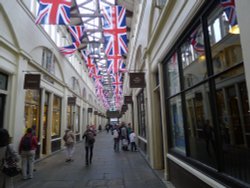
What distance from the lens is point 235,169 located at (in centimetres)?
292

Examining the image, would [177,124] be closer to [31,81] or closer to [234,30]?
[234,30]

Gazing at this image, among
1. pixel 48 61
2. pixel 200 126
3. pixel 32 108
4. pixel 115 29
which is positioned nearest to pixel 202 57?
pixel 200 126

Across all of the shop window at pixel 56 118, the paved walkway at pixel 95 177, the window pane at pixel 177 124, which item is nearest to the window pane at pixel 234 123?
the window pane at pixel 177 124

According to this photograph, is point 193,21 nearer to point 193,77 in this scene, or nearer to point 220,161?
point 193,77

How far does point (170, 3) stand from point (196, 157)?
368 centimetres

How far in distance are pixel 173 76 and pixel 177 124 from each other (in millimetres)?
1358

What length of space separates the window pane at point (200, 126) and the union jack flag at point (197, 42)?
720 mm

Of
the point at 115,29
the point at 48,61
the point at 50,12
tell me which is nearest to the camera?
the point at 50,12

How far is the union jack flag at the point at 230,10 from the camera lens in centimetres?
281

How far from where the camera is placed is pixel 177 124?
5.72 meters

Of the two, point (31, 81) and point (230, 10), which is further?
point (31, 81)

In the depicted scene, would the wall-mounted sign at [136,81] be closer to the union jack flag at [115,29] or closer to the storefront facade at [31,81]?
the union jack flag at [115,29]

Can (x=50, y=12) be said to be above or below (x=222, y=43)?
above

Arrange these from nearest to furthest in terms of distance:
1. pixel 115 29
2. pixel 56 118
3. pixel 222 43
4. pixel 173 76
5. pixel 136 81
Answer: pixel 222 43 → pixel 173 76 → pixel 136 81 → pixel 115 29 → pixel 56 118
